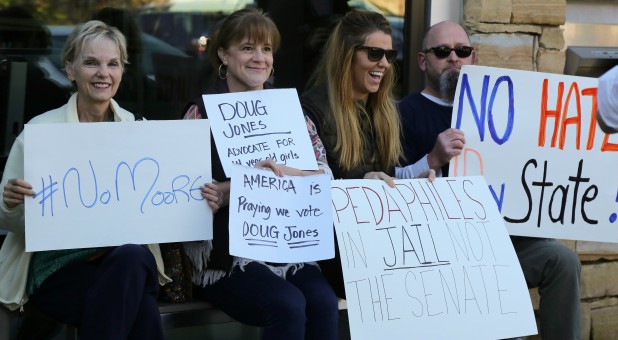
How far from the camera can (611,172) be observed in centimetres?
457

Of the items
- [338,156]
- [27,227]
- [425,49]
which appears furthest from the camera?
[425,49]

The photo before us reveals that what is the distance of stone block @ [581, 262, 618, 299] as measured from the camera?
560 cm

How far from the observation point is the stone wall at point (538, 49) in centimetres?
519

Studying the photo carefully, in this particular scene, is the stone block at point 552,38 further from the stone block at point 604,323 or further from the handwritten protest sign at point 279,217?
the handwritten protest sign at point 279,217

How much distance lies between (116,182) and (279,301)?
69 centimetres

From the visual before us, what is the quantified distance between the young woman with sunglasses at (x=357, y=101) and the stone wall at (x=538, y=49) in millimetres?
835

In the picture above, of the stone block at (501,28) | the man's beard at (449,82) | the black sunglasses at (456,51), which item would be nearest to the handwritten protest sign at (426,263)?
the man's beard at (449,82)

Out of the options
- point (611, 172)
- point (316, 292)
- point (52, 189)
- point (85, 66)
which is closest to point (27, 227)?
point (52, 189)

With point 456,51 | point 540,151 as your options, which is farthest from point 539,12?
point 540,151

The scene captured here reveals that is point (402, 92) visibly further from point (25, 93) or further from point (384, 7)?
point (25, 93)

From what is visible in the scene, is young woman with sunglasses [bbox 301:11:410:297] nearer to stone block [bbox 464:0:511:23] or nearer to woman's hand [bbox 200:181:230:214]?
woman's hand [bbox 200:181:230:214]

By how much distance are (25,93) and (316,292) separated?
186 centimetres

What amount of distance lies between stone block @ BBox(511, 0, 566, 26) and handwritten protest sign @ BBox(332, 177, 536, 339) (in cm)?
135

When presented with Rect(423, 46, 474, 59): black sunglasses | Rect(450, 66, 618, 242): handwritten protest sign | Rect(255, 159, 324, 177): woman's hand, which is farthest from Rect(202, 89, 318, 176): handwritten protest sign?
Rect(423, 46, 474, 59): black sunglasses
